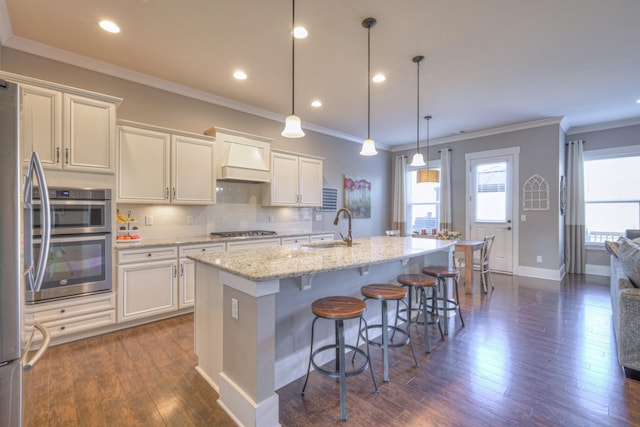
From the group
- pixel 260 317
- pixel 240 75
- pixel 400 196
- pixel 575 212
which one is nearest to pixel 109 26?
pixel 240 75

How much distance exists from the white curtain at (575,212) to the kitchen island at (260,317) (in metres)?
4.89

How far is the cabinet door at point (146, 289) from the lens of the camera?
9.93 feet

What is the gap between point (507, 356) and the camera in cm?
254

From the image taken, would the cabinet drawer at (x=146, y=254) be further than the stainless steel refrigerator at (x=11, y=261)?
Yes

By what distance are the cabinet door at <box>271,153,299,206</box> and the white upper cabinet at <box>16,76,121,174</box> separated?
7.15 feet

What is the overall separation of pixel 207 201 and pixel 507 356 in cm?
368

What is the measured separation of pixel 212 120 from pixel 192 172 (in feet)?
3.13

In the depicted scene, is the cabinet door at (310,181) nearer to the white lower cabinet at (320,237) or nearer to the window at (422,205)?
the white lower cabinet at (320,237)

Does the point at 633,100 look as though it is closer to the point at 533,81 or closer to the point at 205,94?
the point at 533,81

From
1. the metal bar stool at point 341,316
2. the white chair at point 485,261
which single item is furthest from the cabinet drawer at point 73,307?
the white chair at point 485,261

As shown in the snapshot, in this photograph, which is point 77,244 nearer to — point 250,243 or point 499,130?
point 250,243

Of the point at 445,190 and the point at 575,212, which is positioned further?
the point at 445,190

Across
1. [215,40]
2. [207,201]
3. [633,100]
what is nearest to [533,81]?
[633,100]

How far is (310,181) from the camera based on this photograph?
5230 mm
